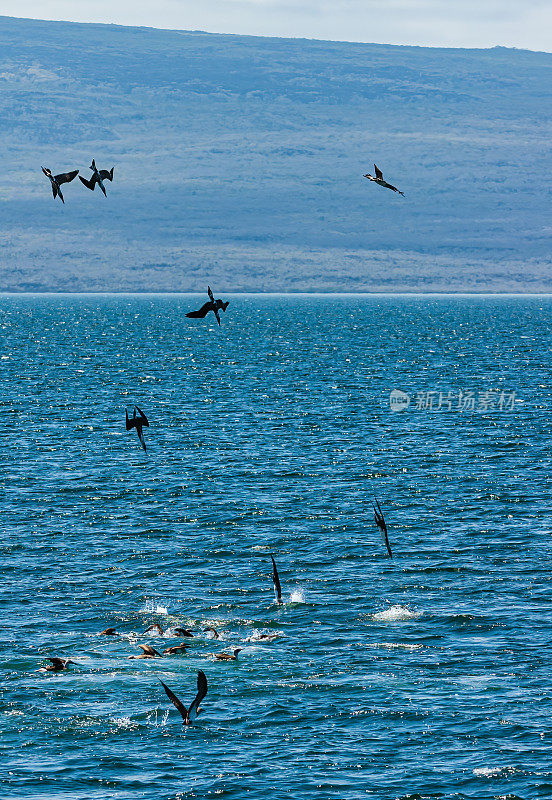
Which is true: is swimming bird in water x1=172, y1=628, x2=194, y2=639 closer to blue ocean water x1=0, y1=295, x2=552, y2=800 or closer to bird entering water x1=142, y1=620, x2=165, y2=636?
blue ocean water x1=0, y1=295, x2=552, y2=800

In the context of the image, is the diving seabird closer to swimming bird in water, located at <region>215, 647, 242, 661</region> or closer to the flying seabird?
swimming bird in water, located at <region>215, 647, 242, 661</region>

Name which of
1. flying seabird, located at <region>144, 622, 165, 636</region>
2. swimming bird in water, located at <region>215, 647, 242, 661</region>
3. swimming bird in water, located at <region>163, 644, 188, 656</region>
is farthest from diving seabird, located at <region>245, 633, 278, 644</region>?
flying seabird, located at <region>144, 622, 165, 636</region>

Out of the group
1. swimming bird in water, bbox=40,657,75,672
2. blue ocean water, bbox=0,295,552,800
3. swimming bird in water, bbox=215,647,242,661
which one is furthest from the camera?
swimming bird in water, bbox=215,647,242,661

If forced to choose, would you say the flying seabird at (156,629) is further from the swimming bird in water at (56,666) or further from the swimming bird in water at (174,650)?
the swimming bird in water at (56,666)

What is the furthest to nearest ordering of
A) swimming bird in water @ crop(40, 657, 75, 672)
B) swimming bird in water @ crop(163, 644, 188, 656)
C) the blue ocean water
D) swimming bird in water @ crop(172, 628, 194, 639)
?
swimming bird in water @ crop(172, 628, 194, 639)
swimming bird in water @ crop(163, 644, 188, 656)
swimming bird in water @ crop(40, 657, 75, 672)
the blue ocean water

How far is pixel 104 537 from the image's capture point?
53344 millimetres

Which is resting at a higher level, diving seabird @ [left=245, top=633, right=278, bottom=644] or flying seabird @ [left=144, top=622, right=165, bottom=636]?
diving seabird @ [left=245, top=633, right=278, bottom=644]

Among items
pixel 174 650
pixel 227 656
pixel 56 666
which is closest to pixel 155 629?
pixel 174 650

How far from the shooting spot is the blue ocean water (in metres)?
29.2

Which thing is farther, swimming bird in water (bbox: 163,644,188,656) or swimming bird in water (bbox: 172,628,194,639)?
swimming bird in water (bbox: 172,628,194,639)

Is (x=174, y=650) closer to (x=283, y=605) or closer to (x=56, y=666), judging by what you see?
(x=56, y=666)

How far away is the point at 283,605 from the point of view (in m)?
42.7

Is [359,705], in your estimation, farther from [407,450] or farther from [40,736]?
[407,450]

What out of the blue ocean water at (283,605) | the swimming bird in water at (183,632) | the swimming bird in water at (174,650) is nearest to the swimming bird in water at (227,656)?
the blue ocean water at (283,605)
